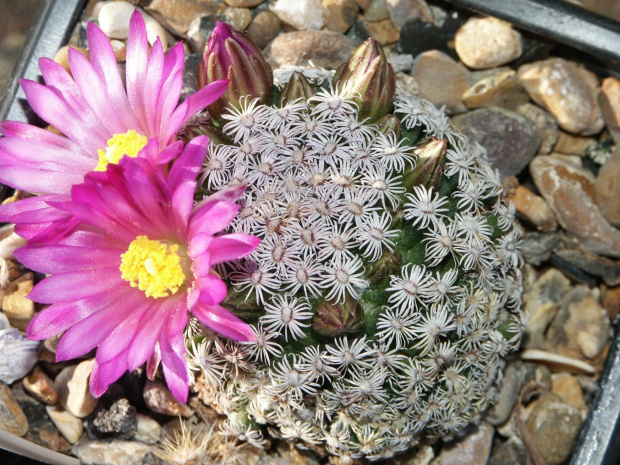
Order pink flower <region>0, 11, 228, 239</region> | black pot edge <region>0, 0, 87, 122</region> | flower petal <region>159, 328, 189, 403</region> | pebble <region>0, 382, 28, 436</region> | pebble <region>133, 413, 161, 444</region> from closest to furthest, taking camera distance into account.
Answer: flower petal <region>159, 328, 189, 403</region>, pink flower <region>0, 11, 228, 239</region>, pebble <region>0, 382, 28, 436</region>, pebble <region>133, 413, 161, 444</region>, black pot edge <region>0, 0, 87, 122</region>

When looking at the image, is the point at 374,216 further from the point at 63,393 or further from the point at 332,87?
the point at 63,393

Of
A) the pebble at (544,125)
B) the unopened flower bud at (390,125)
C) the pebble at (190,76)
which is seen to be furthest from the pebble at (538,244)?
the pebble at (190,76)

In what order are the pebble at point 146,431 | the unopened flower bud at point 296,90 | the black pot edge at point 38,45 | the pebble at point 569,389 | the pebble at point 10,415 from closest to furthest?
the unopened flower bud at point 296,90 < the pebble at point 10,415 < the pebble at point 146,431 < the black pot edge at point 38,45 < the pebble at point 569,389

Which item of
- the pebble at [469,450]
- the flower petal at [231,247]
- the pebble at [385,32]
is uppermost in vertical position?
the flower petal at [231,247]

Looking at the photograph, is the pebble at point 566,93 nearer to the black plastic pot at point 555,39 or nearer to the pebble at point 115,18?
the black plastic pot at point 555,39

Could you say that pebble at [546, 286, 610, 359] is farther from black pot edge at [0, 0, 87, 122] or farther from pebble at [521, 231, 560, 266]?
black pot edge at [0, 0, 87, 122]

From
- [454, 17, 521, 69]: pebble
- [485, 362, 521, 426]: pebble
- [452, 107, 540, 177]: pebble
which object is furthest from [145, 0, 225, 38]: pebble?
[485, 362, 521, 426]: pebble
